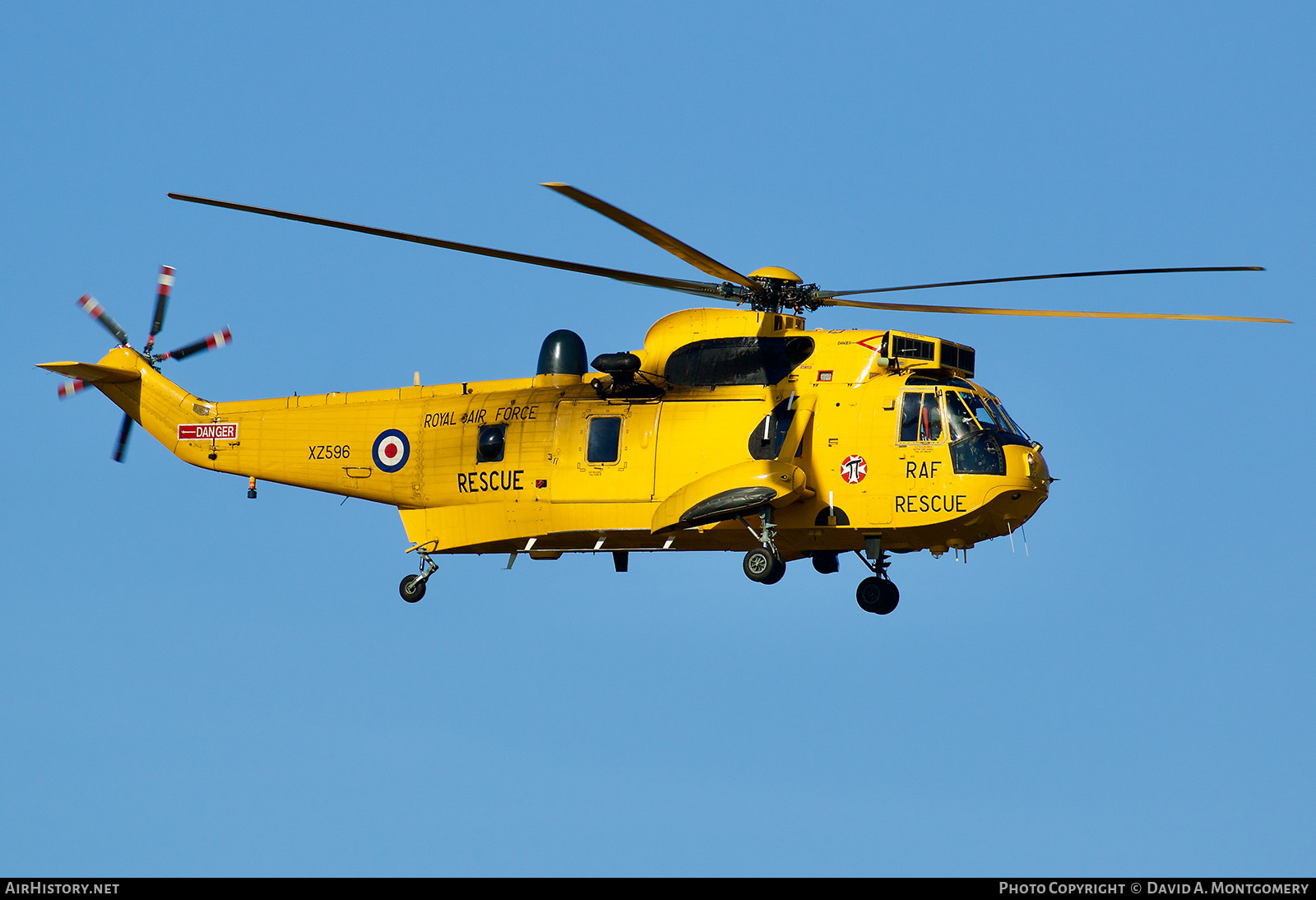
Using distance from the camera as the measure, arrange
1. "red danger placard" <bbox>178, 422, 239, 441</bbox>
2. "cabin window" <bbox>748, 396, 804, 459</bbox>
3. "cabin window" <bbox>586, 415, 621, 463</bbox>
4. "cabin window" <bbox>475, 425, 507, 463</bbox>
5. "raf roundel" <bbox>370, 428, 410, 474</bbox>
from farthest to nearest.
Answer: "red danger placard" <bbox>178, 422, 239, 441</bbox>
"raf roundel" <bbox>370, 428, 410, 474</bbox>
"cabin window" <bbox>475, 425, 507, 463</bbox>
"cabin window" <bbox>586, 415, 621, 463</bbox>
"cabin window" <bbox>748, 396, 804, 459</bbox>

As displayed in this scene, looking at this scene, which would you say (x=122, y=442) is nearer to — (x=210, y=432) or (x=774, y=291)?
(x=210, y=432)

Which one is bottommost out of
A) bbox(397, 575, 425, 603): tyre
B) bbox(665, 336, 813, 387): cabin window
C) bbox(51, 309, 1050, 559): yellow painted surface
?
bbox(397, 575, 425, 603): tyre

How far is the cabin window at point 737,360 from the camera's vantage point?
2888 cm

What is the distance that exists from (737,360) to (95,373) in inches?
535

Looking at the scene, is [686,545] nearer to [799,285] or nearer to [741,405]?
[741,405]

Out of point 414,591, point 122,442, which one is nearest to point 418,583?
point 414,591

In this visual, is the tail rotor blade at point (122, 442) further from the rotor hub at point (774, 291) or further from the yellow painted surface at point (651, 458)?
the rotor hub at point (774, 291)

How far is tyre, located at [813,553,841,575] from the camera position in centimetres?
2995

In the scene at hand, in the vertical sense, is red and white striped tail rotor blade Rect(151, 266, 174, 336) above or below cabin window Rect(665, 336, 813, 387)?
above

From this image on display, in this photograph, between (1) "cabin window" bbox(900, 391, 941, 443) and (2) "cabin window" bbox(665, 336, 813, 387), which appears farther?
(2) "cabin window" bbox(665, 336, 813, 387)

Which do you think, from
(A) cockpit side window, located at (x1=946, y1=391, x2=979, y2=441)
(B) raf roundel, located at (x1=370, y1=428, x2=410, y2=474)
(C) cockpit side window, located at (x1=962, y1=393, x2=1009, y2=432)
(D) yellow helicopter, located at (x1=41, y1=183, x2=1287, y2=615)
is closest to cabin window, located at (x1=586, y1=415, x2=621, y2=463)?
(D) yellow helicopter, located at (x1=41, y1=183, x2=1287, y2=615)

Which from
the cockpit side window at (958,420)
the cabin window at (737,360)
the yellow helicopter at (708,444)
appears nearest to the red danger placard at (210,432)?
the yellow helicopter at (708,444)

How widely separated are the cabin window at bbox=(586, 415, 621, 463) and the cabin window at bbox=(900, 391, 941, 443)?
491 centimetres

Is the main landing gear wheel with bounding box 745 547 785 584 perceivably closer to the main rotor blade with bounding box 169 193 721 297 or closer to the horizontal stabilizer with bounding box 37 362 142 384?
the main rotor blade with bounding box 169 193 721 297
